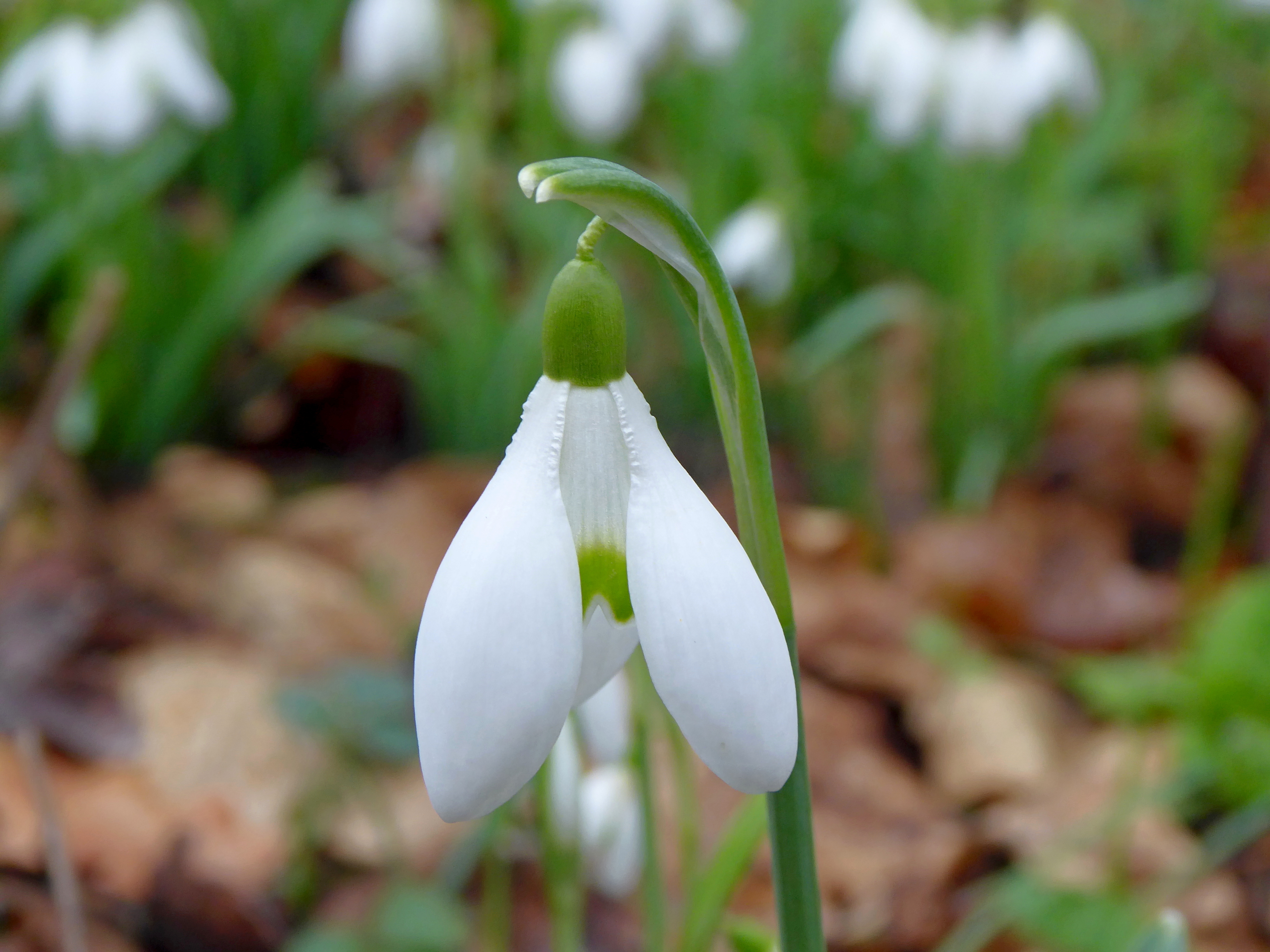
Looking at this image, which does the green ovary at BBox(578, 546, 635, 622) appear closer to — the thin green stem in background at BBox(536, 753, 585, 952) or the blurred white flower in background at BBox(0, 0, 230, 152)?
the thin green stem in background at BBox(536, 753, 585, 952)

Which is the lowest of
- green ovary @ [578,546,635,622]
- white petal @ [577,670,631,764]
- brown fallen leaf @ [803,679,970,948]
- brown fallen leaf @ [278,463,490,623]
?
brown fallen leaf @ [803,679,970,948]

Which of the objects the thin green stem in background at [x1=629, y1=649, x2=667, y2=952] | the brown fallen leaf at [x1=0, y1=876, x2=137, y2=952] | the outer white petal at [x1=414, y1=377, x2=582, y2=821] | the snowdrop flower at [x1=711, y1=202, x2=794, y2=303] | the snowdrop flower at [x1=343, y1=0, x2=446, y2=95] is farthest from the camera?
the snowdrop flower at [x1=343, y1=0, x2=446, y2=95]

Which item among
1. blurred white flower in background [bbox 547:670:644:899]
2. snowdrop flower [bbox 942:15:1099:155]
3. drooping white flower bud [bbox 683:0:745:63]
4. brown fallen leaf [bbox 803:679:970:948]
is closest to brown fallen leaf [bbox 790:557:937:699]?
brown fallen leaf [bbox 803:679:970:948]

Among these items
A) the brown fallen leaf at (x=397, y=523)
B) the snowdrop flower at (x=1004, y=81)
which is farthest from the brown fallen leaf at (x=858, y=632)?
the snowdrop flower at (x=1004, y=81)

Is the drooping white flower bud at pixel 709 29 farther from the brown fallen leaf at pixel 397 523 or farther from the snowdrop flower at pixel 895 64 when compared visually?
the brown fallen leaf at pixel 397 523

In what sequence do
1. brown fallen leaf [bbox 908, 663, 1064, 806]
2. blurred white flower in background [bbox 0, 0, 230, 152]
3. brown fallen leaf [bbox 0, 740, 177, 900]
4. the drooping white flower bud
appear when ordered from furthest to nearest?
the drooping white flower bud, blurred white flower in background [bbox 0, 0, 230, 152], brown fallen leaf [bbox 908, 663, 1064, 806], brown fallen leaf [bbox 0, 740, 177, 900]

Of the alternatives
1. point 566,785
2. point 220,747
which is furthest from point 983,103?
point 566,785

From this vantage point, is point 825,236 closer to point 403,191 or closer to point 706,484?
point 706,484

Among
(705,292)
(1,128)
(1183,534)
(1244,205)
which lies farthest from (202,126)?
(1244,205)
